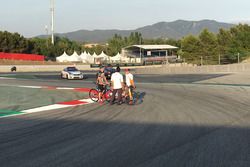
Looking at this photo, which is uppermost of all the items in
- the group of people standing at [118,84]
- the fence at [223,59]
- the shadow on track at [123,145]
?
the fence at [223,59]

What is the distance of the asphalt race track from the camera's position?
20.3 ft

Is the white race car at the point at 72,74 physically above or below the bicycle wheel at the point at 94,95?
above

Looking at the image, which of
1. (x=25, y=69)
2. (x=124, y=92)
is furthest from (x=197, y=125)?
(x=25, y=69)

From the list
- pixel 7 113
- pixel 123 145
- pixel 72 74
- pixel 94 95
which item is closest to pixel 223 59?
pixel 72 74

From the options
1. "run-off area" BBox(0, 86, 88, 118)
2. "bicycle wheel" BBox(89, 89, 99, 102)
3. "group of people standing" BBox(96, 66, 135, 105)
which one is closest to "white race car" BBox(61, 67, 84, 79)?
"run-off area" BBox(0, 86, 88, 118)

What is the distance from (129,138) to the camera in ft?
26.3

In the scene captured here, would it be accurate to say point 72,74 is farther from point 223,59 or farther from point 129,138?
point 129,138

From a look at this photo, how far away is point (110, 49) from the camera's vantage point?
142 m

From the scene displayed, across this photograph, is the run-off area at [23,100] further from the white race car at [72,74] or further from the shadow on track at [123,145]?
the white race car at [72,74]

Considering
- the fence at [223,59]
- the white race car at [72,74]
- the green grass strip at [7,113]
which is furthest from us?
the fence at [223,59]

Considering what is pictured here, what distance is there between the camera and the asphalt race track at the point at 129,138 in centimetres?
620

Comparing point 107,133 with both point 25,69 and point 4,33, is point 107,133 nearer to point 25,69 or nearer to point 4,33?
point 25,69

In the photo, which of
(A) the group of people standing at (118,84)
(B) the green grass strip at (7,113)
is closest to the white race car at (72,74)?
(A) the group of people standing at (118,84)

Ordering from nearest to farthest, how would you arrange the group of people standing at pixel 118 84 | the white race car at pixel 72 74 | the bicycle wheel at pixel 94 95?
the group of people standing at pixel 118 84 → the bicycle wheel at pixel 94 95 → the white race car at pixel 72 74
